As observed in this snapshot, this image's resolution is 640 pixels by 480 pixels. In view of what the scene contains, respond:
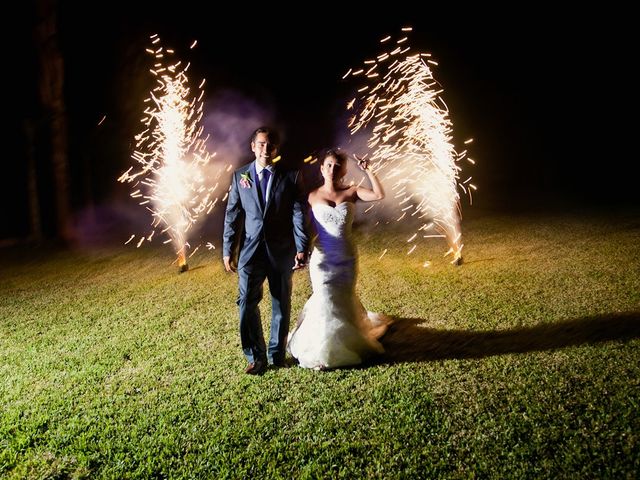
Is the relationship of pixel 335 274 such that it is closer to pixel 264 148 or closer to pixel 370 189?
pixel 370 189

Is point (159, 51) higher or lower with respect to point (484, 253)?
higher

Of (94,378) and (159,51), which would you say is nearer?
(94,378)

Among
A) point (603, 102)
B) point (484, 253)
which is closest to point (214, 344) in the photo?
point (484, 253)

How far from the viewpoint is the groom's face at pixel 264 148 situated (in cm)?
484

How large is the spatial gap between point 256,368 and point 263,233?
1.55 m

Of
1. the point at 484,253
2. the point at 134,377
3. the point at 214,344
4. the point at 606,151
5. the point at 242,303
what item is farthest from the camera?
the point at 606,151

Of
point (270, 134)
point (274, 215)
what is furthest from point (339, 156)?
point (274, 215)

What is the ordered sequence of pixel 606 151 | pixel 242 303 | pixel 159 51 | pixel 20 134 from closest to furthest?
pixel 242 303 < pixel 20 134 < pixel 159 51 < pixel 606 151

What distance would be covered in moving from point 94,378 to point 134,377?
489 mm

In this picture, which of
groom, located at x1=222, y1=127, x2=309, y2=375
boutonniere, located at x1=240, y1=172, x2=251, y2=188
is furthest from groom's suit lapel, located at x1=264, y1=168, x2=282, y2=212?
boutonniere, located at x1=240, y1=172, x2=251, y2=188

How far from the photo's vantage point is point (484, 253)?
1027 cm

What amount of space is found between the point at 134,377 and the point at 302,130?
2634cm

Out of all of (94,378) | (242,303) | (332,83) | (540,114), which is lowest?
(94,378)

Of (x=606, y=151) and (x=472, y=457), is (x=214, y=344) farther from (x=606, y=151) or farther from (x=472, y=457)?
(x=606, y=151)
